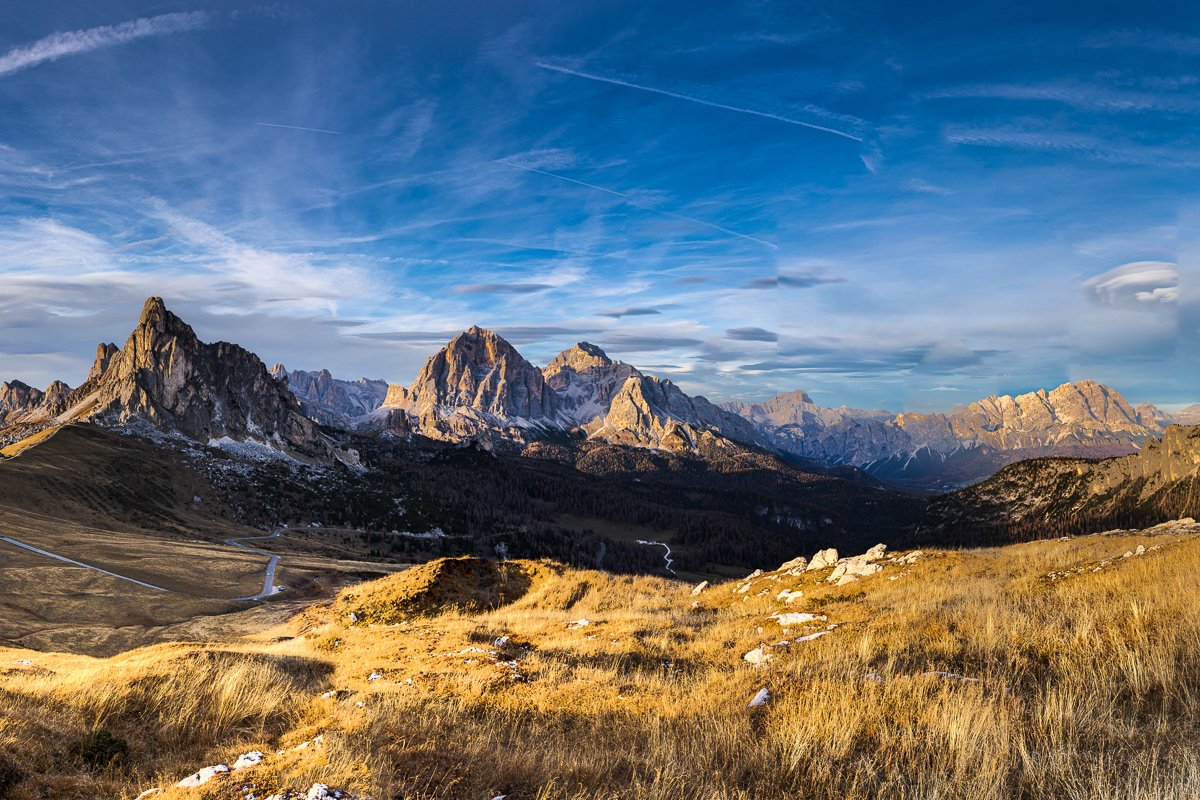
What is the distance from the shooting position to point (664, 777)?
645cm

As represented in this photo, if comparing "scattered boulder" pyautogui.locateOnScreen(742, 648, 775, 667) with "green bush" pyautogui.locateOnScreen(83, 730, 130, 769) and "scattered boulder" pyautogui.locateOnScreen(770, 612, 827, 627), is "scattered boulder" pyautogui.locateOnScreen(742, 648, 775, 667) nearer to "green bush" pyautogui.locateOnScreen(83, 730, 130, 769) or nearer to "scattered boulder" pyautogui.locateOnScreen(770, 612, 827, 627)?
"scattered boulder" pyautogui.locateOnScreen(770, 612, 827, 627)

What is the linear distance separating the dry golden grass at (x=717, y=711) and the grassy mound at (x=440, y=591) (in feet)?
66.1

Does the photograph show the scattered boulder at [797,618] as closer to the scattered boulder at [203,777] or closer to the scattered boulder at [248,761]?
the scattered boulder at [248,761]

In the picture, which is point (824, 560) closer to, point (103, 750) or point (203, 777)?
point (203, 777)

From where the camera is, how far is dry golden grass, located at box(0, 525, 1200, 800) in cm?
648

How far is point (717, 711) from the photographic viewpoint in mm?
8953

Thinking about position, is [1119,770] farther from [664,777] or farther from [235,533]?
[235,533]

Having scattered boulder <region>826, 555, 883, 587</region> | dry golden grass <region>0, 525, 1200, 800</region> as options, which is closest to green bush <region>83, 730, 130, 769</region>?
dry golden grass <region>0, 525, 1200, 800</region>

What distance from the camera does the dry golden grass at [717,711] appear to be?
6477mm

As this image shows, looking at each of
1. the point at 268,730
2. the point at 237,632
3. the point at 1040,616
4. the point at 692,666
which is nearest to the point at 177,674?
the point at 268,730

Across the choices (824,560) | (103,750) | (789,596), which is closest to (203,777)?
(103,750)

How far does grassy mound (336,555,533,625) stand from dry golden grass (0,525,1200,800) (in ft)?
66.1

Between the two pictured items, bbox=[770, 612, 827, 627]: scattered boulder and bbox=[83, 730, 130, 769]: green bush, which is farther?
bbox=[770, 612, 827, 627]: scattered boulder

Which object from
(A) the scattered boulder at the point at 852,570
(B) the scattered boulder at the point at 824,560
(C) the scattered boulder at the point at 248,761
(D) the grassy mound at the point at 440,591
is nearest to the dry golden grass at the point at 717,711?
(C) the scattered boulder at the point at 248,761
